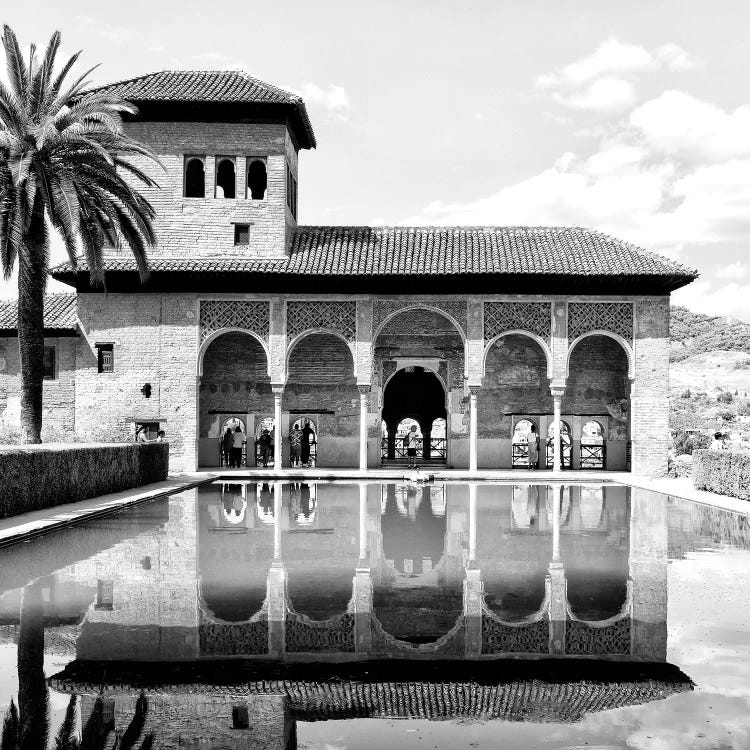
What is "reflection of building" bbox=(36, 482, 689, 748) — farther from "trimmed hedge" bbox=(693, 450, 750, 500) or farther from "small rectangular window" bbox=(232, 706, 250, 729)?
"trimmed hedge" bbox=(693, 450, 750, 500)

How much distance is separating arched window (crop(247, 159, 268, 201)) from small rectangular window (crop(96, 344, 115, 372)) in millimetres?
6037

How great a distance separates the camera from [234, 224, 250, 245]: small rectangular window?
26.2 metres

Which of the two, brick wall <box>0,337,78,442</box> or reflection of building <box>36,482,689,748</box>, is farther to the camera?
brick wall <box>0,337,78,442</box>

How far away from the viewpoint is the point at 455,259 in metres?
25.8

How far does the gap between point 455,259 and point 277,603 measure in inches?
761

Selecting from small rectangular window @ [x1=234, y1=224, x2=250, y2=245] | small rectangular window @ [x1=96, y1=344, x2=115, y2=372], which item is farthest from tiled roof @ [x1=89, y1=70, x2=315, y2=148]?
small rectangular window @ [x1=96, y1=344, x2=115, y2=372]

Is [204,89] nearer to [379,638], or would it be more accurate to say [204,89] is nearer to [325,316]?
[325,316]

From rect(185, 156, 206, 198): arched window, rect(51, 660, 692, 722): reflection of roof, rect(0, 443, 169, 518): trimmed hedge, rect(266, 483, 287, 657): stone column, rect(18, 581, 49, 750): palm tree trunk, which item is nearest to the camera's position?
rect(18, 581, 49, 750): palm tree trunk

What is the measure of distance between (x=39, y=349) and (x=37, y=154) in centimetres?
382

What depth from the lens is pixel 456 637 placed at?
6.34 metres

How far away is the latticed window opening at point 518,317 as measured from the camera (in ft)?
83.6

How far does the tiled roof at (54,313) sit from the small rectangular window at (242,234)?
539 centimetres

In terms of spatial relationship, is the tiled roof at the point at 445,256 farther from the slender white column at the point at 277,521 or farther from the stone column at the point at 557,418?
the slender white column at the point at 277,521

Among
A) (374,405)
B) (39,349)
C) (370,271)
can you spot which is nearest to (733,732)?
(39,349)
